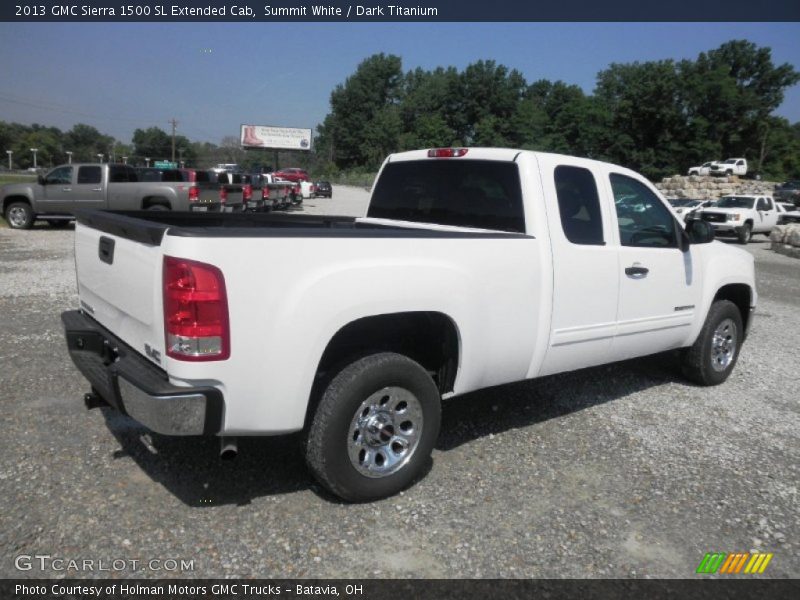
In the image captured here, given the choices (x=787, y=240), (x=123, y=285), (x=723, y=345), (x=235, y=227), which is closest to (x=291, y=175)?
(x=787, y=240)

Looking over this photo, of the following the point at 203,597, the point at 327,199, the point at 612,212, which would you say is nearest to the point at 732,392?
the point at 612,212

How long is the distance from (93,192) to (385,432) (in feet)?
54.4

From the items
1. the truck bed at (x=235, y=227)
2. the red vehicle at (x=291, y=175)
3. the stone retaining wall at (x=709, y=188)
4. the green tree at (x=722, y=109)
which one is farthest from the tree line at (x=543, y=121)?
the truck bed at (x=235, y=227)

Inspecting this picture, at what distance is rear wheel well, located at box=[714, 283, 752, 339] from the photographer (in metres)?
5.71

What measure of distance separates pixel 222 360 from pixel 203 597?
0.97 meters

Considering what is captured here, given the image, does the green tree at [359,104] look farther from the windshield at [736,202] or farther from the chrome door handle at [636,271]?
the chrome door handle at [636,271]

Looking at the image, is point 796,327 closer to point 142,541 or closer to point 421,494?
point 421,494

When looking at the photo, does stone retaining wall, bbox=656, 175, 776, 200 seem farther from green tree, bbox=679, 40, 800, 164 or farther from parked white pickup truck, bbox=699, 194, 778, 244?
green tree, bbox=679, 40, 800, 164

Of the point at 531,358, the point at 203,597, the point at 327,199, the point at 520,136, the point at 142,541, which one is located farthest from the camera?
the point at 520,136

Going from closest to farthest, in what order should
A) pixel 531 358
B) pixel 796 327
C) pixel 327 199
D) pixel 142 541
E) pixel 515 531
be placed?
pixel 142 541
pixel 515 531
pixel 531 358
pixel 796 327
pixel 327 199

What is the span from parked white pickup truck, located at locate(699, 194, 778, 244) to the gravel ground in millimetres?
20615

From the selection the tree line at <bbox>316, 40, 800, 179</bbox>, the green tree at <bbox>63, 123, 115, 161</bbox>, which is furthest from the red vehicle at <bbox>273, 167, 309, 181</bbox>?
the green tree at <bbox>63, 123, 115, 161</bbox>

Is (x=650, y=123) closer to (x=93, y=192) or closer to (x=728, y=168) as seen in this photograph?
(x=728, y=168)

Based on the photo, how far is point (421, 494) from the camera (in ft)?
11.3
